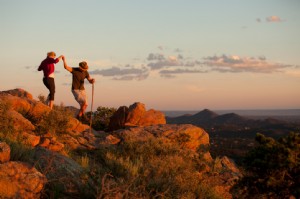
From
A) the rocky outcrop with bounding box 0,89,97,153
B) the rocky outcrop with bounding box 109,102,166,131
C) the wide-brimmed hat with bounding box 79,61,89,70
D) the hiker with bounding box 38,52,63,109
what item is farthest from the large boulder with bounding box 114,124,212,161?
the hiker with bounding box 38,52,63,109

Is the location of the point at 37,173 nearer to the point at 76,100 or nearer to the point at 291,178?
the point at 291,178

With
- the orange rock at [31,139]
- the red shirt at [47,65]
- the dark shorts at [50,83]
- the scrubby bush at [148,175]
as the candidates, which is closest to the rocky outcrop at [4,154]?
the scrubby bush at [148,175]

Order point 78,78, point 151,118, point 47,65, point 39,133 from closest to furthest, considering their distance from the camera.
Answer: point 39,133
point 47,65
point 78,78
point 151,118

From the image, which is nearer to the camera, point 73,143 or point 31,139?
point 31,139

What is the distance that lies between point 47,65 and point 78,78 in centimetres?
154

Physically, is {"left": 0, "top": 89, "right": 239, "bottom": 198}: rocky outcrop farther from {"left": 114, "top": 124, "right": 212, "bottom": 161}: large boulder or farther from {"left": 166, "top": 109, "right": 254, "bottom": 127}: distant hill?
{"left": 166, "top": 109, "right": 254, "bottom": 127}: distant hill

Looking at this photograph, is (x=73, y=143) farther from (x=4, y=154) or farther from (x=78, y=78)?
(x=4, y=154)

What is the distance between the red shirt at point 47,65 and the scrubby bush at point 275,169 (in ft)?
28.4

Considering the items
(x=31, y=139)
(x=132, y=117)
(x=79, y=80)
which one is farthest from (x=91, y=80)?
(x=31, y=139)

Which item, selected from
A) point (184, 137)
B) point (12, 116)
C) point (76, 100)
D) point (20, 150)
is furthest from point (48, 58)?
point (20, 150)

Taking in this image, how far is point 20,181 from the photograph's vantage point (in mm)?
6734

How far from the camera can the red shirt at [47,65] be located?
15.8m

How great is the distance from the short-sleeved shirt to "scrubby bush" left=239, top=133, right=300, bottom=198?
26.7 feet

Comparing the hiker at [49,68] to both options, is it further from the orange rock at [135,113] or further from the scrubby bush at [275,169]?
the scrubby bush at [275,169]
